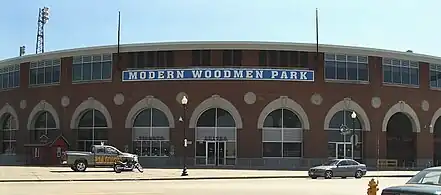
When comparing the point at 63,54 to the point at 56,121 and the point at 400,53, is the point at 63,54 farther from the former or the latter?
the point at 400,53

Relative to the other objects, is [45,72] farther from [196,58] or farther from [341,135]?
[341,135]

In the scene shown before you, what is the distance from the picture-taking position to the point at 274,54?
5297 cm

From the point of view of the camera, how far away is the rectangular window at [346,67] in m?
54.0

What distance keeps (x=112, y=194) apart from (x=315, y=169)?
18.4 meters

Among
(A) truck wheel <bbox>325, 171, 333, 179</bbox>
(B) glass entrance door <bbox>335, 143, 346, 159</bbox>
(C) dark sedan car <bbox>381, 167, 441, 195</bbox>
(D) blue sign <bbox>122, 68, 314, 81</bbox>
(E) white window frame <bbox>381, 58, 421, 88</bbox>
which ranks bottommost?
(A) truck wheel <bbox>325, 171, 333, 179</bbox>

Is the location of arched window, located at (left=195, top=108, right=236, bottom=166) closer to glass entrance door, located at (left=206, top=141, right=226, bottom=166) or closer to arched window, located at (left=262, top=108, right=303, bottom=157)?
glass entrance door, located at (left=206, top=141, right=226, bottom=166)

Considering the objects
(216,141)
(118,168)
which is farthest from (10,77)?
(118,168)

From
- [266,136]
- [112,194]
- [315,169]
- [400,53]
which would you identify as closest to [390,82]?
[400,53]

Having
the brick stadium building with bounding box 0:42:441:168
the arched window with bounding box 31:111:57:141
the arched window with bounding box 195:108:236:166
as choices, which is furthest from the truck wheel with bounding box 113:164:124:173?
the arched window with bounding box 31:111:57:141

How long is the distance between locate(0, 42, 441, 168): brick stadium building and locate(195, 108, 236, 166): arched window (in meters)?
0.08

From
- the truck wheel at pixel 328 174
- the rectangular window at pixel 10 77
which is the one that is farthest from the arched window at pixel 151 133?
the truck wheel at pixel 328 174

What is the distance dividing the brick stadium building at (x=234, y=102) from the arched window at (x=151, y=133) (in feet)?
0.28

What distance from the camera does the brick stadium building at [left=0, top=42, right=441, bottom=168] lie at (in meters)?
52.3

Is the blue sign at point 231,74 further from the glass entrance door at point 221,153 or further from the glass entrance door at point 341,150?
the glass entrance door at point 341,150
